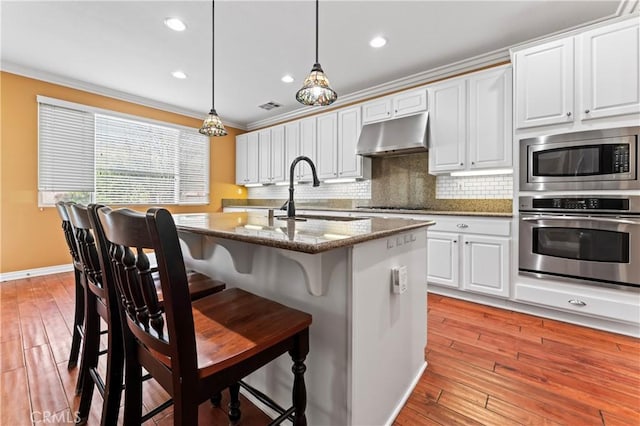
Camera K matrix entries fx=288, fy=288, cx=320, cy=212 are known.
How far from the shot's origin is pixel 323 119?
441 cm

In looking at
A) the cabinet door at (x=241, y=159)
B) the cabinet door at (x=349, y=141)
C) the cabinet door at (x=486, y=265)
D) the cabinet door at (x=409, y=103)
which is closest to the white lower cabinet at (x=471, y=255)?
the cabinet door at (x=486, y=265)

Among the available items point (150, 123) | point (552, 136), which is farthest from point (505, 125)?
point (150, 123)

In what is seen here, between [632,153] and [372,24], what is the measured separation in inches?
90.2

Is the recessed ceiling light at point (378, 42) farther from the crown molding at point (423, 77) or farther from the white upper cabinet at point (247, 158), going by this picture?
the white upper cabinet at point (247, 158)

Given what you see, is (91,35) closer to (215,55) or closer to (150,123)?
(215,55)

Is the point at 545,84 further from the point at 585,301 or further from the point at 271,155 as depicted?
the point at 271,155

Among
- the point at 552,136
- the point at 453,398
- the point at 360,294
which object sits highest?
the point at 552,136

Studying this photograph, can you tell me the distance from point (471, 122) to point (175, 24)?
3.03 m

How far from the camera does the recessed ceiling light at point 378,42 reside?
282 centimetres

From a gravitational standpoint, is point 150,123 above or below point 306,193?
above

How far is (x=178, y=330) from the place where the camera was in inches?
28.4

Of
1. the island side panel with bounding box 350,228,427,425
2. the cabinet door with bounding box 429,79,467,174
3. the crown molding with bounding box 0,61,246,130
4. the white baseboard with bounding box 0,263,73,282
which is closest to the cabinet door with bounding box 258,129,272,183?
the crown molding with bounding box 0,61,246,130

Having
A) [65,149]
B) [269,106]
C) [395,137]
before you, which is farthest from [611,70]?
[65,149]

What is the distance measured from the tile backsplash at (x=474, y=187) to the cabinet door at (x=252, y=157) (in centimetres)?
333
